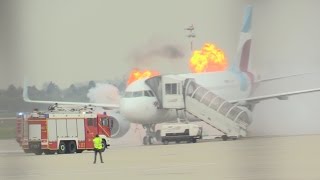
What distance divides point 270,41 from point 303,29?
0.36 ft

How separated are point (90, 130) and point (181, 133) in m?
3.46

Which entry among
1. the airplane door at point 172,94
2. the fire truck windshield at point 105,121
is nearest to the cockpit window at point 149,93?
the airplane door at point 172,94

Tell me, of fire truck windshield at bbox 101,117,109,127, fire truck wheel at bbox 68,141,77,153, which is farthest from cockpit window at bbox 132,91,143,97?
fire truck wheel at bbox 68,141,77,153

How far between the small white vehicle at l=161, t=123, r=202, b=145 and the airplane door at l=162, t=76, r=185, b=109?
59cm

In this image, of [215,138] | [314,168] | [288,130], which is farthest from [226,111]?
[288,130]

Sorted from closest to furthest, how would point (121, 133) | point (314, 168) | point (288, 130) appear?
1. point (288, 130)
2. point (314, 168)
3. point (121, 133)

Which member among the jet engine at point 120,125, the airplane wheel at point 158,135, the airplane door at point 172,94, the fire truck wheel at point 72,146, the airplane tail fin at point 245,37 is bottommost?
the fire truck wheel at point 72,146

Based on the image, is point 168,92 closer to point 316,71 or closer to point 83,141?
point 83,141

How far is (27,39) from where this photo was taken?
4.80 ft

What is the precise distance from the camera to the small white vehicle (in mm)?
17062

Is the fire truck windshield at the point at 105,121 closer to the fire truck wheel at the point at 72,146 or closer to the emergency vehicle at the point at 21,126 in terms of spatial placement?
the fire truck wheel at the point at 72,146

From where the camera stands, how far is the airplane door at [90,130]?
1465cm

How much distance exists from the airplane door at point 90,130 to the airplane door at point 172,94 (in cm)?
279

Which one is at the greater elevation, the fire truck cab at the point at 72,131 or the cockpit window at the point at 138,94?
the cockpit window at the point at 138,94
